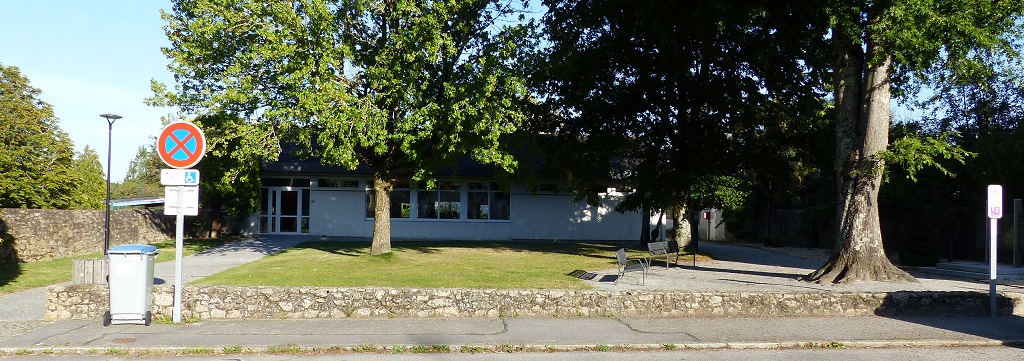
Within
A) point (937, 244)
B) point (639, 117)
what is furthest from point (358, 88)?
point (937, 244)

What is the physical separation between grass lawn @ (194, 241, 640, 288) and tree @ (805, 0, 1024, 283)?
540cm

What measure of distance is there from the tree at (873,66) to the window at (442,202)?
19.0 m

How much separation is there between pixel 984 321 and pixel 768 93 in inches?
467

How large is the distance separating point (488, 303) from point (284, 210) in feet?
76.5

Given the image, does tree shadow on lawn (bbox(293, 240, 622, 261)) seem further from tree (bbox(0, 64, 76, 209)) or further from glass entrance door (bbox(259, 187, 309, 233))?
tree (bbox(0, 64, 76, 209))

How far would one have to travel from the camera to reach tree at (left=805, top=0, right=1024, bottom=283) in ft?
40.5

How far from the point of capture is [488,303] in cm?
1036

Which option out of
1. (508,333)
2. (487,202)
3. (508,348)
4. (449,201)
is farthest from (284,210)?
(508,348)

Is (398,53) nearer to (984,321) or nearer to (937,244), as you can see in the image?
(984,321)

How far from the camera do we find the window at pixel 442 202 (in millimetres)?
→ 31641

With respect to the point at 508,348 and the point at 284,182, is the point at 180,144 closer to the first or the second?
the point at 508,348

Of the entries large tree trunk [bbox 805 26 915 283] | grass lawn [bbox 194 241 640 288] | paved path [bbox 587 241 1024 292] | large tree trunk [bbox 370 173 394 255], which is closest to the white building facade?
grass lawn [bbox 194 241 640 288]

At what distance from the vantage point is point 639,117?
71.0 ft

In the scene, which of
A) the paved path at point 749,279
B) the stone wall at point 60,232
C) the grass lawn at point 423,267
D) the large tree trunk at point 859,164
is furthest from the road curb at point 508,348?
the stone wall at point 60,232
